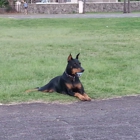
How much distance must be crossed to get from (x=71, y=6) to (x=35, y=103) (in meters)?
43.9

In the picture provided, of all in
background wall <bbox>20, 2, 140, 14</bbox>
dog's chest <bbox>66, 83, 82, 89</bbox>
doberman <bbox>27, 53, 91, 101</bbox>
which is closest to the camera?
doberman <bbox>27, 53, 91, 101</bbox>

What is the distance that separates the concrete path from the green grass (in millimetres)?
704

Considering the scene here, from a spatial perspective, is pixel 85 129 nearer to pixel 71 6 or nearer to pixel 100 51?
pixel 100 51

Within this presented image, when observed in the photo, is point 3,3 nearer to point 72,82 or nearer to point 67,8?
point 67,8

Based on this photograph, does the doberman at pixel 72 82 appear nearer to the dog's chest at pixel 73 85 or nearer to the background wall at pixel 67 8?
the dog's chest at pixel 73 85

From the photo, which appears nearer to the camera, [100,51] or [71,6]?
[100,51]

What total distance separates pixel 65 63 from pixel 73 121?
21.9ft

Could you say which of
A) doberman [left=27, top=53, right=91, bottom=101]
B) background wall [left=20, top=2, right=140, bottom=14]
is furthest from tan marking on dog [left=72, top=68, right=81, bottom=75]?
background wall [left=20, top=2, right=140, bottom=14]

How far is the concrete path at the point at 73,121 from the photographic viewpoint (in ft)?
23.2

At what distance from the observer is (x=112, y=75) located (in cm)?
1265

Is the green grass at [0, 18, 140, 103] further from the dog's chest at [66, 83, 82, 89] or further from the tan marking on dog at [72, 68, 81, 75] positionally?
the tan marking on dog at [72, 68, 81, 75]

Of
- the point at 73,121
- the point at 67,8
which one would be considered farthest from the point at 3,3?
the point at 73,121

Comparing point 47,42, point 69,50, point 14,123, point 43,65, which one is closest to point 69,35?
point 47,42

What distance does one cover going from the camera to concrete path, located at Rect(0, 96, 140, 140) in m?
7.08
